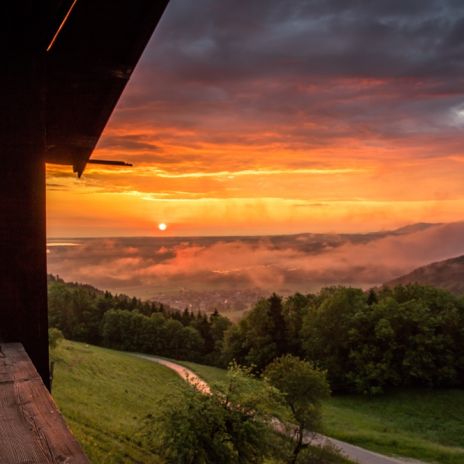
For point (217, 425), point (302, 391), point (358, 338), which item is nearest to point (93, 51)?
point (217, 425)

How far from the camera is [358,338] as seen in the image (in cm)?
5753

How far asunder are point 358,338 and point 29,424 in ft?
193

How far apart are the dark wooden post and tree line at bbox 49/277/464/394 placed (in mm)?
51898

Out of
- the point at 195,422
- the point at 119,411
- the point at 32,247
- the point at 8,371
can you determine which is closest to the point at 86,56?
the point at 32,247

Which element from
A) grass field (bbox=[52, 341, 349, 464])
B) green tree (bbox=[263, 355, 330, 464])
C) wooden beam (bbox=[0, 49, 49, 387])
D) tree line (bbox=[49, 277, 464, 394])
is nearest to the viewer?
wooden beam (bbox=[0, 49, 49, 387])

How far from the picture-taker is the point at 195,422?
1827 cm

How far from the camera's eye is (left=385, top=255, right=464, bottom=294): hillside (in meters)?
140

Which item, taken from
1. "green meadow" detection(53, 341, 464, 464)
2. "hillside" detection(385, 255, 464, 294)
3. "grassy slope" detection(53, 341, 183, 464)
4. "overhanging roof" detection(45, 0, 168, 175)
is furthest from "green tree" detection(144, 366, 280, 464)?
"hillside" detection(385, 255, 464, 294)

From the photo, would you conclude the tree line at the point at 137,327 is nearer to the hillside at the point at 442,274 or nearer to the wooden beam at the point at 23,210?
the hillside at the point at 442,274

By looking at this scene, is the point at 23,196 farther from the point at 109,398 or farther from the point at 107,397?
the point at 107,397

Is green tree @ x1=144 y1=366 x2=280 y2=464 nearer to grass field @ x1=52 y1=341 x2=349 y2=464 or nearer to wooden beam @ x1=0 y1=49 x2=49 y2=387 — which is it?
grass field @ x1=52 y1=341 x2=349 y2=464

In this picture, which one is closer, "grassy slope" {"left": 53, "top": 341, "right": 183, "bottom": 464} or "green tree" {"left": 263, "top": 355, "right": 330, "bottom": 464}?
"grassy slope" {"left": 53, "top": 341, "right": 183, "bottom": 464}

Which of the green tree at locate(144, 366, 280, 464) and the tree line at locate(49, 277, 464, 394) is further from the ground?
the green tree at locate(144, 366, 280, 464)

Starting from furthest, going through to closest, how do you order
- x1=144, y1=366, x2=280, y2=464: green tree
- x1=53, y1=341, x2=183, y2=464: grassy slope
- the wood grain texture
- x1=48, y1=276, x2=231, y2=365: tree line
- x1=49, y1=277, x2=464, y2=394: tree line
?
x1=48, y1=276, x2=231, y2=365: tree line < x1=49, y1=277, x2=464, y2=394: tree line < x1=53, y1=341, x2=183, y2=464: grassy slope < x1=144, y1=366, x2=280, y2=464: green tree < the wood grain texture
